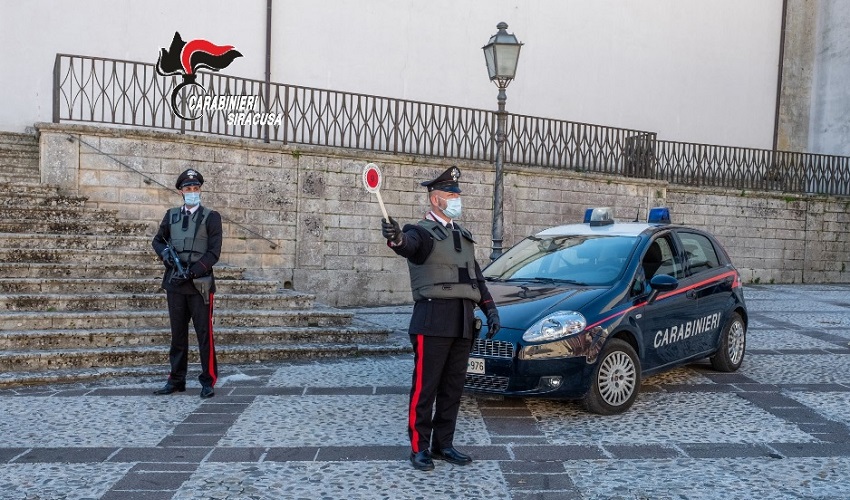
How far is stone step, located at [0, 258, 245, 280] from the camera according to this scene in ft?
30.6

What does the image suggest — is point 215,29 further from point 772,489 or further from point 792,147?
point 792,147

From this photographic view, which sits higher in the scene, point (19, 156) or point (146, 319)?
Answer: point (19, 156)

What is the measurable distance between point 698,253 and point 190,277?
4816 millimetres

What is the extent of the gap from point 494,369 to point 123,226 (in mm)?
6905

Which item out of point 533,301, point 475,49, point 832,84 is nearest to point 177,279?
point 533,301

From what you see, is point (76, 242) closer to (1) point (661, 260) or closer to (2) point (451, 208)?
(2) point (451, 208)

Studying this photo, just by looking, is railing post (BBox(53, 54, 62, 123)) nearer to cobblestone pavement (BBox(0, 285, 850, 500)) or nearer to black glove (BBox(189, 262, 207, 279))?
cobblestone pavement (BBox(0, 285, 850, 500))

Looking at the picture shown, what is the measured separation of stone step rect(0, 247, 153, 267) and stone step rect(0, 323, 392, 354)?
166cm

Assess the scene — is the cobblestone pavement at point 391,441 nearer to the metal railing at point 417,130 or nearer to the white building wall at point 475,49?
the metal railing at point 417,130

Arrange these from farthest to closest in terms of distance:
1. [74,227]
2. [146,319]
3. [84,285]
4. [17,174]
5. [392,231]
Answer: [17,174]
[74,227]
[84,285]
[146,319]
[392,231]

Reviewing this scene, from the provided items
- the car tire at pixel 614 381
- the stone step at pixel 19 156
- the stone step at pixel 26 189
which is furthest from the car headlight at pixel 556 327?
the stone step at pixel 19 156

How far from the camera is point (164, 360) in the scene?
27.4 feet

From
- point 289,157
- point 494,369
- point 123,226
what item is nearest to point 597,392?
point 494,369

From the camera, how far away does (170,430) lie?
5.89 meters
